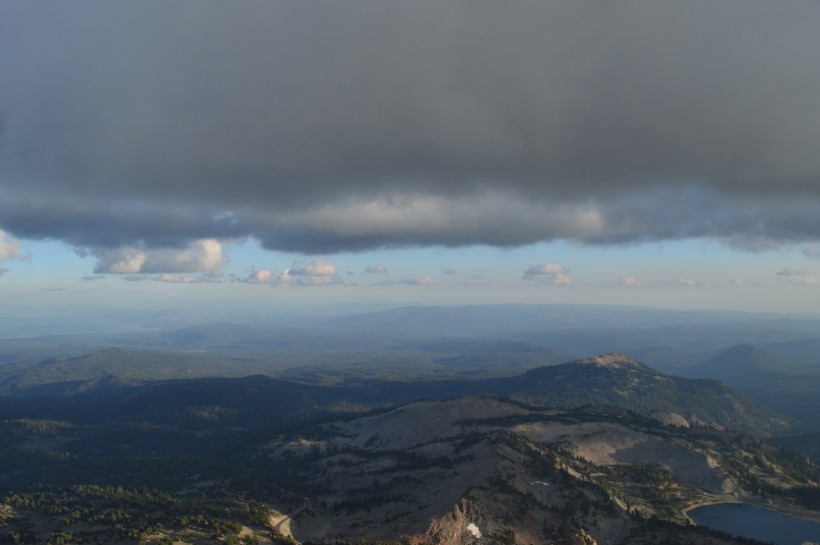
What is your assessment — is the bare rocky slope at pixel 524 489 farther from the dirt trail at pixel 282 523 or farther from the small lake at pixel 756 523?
the small lake at pixel 756 523

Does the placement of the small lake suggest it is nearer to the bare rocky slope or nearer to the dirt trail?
the bare rocky slope

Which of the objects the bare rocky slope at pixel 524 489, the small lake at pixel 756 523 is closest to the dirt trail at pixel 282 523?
the bare rocky slope at pixel 524 489

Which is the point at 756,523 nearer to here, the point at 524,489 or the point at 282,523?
the point at 524,489

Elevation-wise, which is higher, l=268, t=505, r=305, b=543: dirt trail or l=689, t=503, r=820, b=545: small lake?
l=268, t=505, r=305, b=543: dirt trail

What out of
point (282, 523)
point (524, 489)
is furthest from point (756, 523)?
point (282, 523)

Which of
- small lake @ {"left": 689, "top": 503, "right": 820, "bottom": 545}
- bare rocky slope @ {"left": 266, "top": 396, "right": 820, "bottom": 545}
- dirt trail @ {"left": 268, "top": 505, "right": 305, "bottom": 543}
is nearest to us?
bare rocky slope @ {"left": 266, "top": 396, "right": 820, "bottom": 545}

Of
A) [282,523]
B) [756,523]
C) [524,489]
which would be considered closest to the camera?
[282,523]

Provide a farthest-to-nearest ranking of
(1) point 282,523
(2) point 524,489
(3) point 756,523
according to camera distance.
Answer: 1. (3) point 756,523
2. (2) point 524,489
3. (1) point 282,523

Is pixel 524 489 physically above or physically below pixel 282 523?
above

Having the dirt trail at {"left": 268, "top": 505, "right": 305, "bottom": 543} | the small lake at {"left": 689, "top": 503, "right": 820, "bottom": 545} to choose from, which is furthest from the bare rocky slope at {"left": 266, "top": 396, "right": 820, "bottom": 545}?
the small lake at {"left": 689, "top": 503, "right": 820, "bottom": 545}
